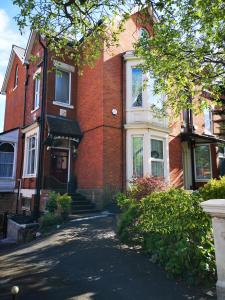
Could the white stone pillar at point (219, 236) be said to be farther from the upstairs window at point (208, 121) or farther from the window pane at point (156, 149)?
A: the upstairs window at point (208, 121)

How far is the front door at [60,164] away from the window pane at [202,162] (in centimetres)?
909

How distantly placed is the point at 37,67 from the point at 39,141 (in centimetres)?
539

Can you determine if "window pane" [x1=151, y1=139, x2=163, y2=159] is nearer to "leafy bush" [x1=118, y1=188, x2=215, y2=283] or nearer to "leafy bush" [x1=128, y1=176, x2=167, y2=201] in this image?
"leafy bush" [x1=128, y1=176, x2=167, y2=201]

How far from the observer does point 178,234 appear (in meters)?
5.17

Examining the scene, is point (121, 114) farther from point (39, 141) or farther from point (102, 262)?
point (102, 262)

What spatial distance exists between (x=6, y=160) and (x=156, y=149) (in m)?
9.88

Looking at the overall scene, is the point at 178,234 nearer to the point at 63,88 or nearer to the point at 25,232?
the point at 25,232

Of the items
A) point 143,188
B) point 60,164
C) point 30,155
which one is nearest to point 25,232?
point 143,188

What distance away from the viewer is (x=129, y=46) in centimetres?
1595

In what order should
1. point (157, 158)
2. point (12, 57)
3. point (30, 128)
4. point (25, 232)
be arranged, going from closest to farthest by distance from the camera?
point (25, 232) → point (157, 158) → point (30, 128) → point (12, 57)

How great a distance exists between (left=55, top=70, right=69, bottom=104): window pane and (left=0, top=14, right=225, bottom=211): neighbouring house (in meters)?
0.06

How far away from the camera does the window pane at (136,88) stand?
48.9ft

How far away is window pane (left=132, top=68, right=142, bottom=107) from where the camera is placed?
14906 millimetres

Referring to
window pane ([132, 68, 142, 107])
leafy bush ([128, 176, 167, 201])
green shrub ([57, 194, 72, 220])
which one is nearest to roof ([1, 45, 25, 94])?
window pane ([132, 68, 142, 107])
